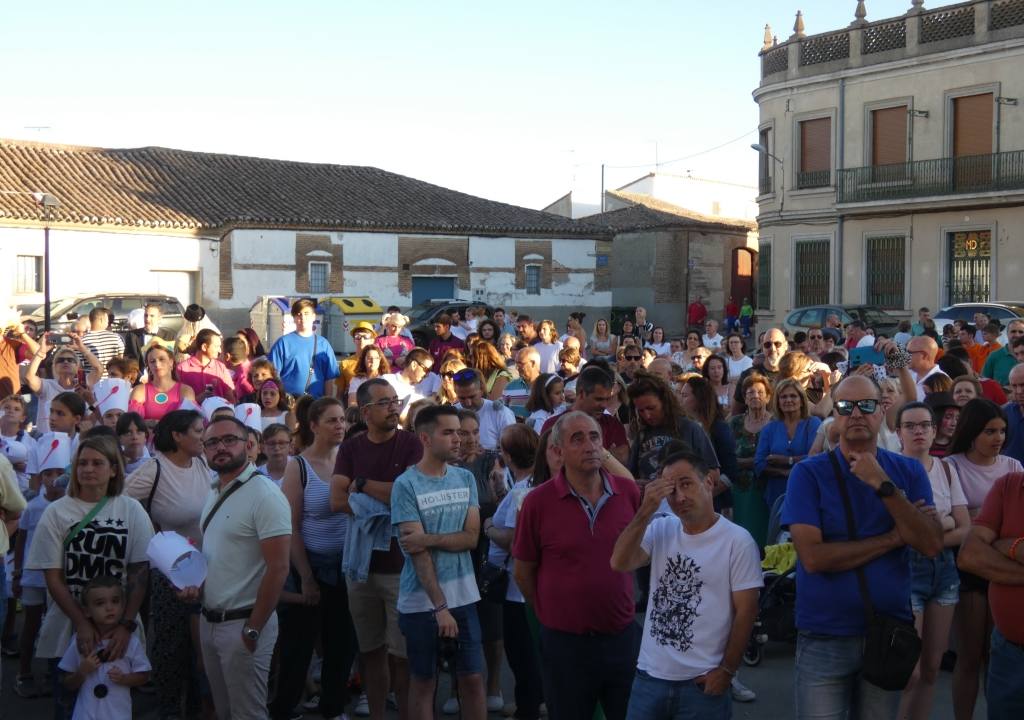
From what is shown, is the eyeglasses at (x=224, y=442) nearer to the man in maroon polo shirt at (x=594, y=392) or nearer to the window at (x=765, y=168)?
the man in maroon polo shirt at (x=594, y=392)

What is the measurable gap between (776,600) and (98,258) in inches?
1144

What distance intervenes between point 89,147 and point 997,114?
90.1ft

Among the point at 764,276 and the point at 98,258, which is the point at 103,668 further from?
the point at 764,276

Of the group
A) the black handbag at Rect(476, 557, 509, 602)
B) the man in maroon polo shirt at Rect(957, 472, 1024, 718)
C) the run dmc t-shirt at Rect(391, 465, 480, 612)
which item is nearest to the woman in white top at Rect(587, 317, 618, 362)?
the black handbag at Rect(476, 557, 509, 602)

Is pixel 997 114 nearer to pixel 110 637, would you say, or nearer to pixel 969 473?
pixel 969 473

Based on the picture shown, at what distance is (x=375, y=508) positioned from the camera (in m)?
5.96

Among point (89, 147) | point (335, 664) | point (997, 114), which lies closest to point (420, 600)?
point (335, 664)

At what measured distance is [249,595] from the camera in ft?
18.2

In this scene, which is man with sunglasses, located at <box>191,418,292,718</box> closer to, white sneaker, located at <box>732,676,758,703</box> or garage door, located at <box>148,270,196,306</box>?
white sneaker, located at <box>732,676,758,703</box>

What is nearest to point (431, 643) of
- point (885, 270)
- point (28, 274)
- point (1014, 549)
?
point (1014, 549)

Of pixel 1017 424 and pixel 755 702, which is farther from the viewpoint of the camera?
pixel 1017 424

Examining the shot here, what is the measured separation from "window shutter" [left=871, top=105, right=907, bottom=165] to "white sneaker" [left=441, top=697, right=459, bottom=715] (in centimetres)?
2776

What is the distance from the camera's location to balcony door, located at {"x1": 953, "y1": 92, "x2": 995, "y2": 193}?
29438 mm

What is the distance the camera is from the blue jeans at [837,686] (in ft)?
14.0
